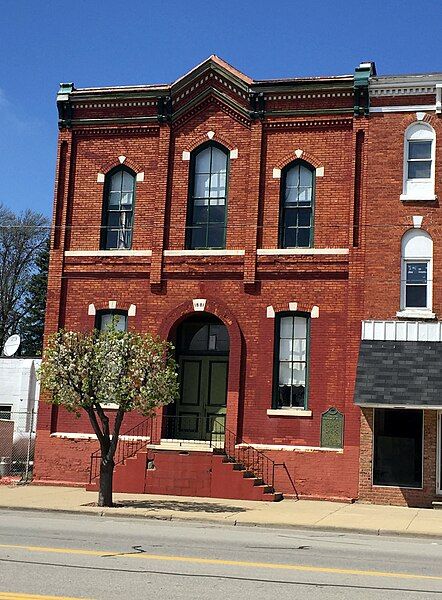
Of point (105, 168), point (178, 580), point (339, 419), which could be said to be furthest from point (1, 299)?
point (178, 580)

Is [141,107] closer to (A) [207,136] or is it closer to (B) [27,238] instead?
(A) [207,136]

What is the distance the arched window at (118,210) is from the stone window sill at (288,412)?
21.3ft

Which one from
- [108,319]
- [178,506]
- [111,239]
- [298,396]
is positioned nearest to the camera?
[178,506]

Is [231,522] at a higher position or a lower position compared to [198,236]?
lower

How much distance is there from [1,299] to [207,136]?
1441 inches

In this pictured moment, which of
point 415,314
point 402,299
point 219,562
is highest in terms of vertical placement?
point 402,299

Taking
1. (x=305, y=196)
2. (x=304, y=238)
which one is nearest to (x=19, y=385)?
(x=304, y=238)

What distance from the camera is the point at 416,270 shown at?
23953 millimetres

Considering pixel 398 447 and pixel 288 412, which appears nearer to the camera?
pixel 398 447

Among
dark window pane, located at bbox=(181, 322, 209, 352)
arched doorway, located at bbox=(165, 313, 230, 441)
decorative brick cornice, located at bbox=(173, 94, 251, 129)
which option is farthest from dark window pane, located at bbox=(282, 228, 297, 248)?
decorative brick cornice, located at bbox=(173, 94, 251, 129)

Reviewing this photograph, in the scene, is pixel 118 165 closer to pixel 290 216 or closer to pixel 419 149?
pixel 290 216

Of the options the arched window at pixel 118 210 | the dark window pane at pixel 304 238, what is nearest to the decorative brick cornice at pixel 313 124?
the dark window pane at pixel 304 238

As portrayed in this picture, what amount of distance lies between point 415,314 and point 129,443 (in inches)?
341

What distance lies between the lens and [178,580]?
34.1 ft
